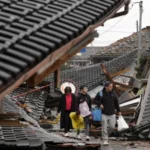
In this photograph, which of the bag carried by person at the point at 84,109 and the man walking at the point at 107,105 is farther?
the bag carried by person at the point at 84,109

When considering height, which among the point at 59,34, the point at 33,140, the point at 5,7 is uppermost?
the point at 5,7

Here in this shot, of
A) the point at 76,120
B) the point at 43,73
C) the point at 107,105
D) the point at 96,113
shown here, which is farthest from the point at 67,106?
the point at 43,73

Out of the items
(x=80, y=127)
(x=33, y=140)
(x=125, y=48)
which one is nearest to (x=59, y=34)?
(x=33, y=140)

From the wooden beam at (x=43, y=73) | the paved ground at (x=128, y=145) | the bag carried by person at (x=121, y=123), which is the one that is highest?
the wooden beam at (x=43, y=73)

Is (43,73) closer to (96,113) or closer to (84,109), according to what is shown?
(84,109)

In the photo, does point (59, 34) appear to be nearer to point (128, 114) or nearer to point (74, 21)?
point (74, 21)

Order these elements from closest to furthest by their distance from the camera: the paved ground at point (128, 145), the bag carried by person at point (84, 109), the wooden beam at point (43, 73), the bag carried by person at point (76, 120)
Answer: the wooden beam at point (43, 73) < the paved ground at point (128, 145) < the bag carried by person at point (84, 109) < the bag carried by person at point (76, 120)

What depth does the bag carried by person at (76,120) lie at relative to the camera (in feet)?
41.8

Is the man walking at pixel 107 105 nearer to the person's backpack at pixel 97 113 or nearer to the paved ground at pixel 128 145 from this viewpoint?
the paved ground at pixel 128 145

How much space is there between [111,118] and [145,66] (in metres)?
10.6

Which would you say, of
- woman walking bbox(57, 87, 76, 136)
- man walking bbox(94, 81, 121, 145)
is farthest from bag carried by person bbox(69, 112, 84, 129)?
man walking bbox(94, 81, 121, 145)

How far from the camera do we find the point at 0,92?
412cm

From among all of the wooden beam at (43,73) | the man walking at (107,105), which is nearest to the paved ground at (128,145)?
the man walking at (107,105)

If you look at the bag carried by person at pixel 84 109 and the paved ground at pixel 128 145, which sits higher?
the bag carried by person at pixel 84 109
